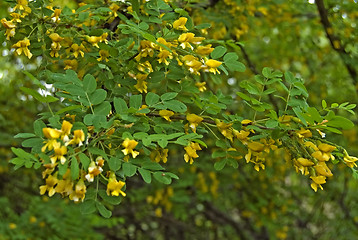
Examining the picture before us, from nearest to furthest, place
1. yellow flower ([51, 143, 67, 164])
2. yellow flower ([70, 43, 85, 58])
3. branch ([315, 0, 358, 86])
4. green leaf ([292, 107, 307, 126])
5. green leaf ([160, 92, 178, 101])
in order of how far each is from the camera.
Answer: yellow flower ([51, 143, 67, 164]) → green leaf ([292, 107, 307, 126]) → green leaf ([160, 92, 178, 101]) → yellow flower ([70, 43, 85, 58]) → branch ([315, 0, 358, 86])

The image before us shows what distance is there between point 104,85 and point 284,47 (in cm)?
305

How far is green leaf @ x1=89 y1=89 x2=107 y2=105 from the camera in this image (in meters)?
1.31

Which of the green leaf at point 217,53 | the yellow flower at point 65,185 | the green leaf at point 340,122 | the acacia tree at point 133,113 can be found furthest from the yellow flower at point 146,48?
the green leaf at point 340,122

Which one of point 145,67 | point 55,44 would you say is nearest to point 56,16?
point 55,44

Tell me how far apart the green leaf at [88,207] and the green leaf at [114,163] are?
0.50 ft

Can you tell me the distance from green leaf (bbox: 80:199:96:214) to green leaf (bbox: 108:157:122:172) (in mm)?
151

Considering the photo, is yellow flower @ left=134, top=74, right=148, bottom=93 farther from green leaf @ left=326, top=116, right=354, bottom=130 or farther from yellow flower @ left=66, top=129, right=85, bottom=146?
green leaf @ left=326, top=116, right=354, bottom=130

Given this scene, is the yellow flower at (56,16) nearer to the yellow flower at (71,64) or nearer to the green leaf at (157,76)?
the yellow flower at (71,64)

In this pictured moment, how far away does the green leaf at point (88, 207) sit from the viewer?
4.23 feet

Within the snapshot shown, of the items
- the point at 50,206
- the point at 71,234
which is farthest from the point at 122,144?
the point at 50,206

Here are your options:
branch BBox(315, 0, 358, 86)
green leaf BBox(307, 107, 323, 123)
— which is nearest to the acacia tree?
green leaf BBox(307, 107, 323, 123)

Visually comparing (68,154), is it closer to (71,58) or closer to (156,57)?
(156,57)

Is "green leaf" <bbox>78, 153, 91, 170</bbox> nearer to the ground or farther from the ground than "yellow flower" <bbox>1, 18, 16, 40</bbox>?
nearer to the ground

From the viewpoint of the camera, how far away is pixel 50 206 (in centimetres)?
356
